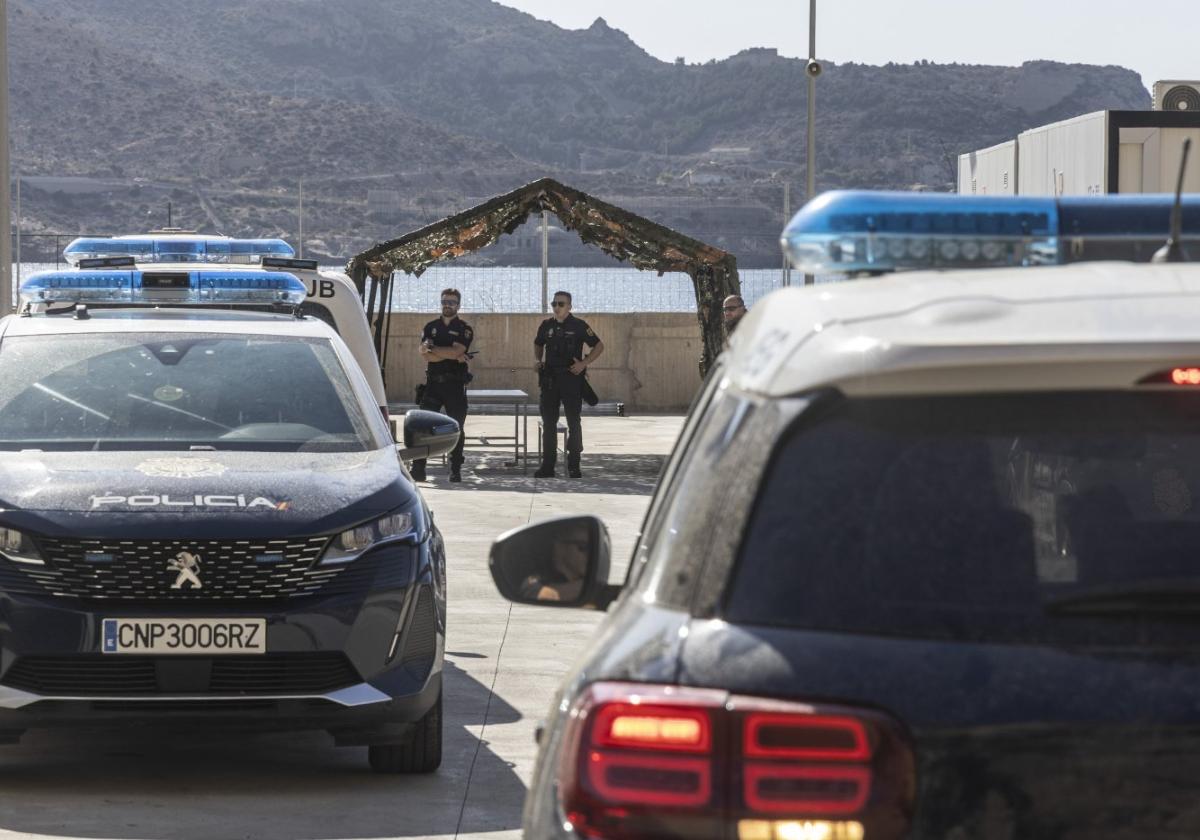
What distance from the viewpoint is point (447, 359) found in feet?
65.9

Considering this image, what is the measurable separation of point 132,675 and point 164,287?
266 cm

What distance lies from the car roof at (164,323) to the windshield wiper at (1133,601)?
5631mm

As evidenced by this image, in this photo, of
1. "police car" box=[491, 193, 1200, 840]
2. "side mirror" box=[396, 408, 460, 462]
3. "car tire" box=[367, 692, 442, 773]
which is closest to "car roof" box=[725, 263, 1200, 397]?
"police car" box=[491, 193, 1200, 840]

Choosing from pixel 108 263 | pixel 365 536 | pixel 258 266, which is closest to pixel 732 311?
pixel 258 266

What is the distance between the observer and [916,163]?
385 ft

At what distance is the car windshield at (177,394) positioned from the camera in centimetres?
716

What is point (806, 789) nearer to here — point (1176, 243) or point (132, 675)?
point (1176, 243)

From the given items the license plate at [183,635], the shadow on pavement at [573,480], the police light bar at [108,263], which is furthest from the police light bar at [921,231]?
the shadow on pavement at [573,480]

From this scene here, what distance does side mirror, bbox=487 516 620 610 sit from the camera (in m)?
3.37

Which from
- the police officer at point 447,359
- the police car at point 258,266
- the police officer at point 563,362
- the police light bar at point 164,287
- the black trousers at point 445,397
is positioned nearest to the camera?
the police light bar at point 164,287

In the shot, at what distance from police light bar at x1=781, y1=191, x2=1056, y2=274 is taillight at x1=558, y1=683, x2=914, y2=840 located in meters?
0.87

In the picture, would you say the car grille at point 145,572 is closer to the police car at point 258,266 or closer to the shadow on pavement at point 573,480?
the police car at point 258,266

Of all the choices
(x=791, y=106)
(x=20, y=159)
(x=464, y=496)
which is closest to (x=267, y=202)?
(x=20, y=159)

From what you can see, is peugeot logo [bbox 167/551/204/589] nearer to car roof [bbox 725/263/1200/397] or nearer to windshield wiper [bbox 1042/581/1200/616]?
car roof [bbox 725/263/1200/397]
